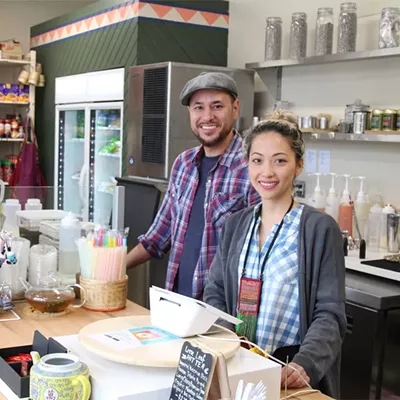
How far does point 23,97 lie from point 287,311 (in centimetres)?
603

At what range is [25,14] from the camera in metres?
7.82

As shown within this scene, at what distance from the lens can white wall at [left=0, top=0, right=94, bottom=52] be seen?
7.68 m

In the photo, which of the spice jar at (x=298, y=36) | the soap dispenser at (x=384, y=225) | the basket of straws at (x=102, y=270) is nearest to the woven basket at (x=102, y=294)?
the basket of straws at (x=102, y=270)

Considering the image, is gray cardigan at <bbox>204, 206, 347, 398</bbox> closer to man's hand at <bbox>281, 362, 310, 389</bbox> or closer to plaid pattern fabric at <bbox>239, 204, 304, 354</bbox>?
plaid pattern fabric at <bbox>239, 204, 304, 354</bbox>

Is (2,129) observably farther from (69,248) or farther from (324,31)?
(69,248)

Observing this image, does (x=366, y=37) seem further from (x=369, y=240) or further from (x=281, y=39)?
(x=369, y=240)

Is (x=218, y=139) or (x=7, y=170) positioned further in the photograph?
(x=7, y=170)

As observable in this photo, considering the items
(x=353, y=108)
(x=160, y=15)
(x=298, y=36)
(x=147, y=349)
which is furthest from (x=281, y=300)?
(x=160, y=15)

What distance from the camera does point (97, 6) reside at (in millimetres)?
6117

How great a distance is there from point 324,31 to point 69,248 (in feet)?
8.20

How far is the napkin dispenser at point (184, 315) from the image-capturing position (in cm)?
151

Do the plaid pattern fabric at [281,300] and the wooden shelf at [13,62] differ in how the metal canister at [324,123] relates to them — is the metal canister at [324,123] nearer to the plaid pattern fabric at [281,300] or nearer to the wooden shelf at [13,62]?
the plaid pattern fabric at [281,300]

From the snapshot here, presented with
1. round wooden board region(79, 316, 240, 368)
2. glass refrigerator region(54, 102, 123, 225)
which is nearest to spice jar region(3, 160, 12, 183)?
glass refrigerator region(54, 102, 123, 225)

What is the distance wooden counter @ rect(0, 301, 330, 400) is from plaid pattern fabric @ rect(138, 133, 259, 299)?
0.49 meters
